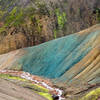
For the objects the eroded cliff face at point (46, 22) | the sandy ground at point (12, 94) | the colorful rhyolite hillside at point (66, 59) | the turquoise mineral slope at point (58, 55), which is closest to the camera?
the sandy ground at point (12, 94)

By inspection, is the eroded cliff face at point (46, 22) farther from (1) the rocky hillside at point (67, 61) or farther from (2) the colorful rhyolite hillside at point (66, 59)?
(2) the colorful rhyolite hillside at point (66, 59)

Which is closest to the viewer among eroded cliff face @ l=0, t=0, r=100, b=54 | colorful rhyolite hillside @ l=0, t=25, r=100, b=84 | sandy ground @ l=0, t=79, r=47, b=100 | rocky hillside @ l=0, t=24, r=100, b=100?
sandy ground @ l=0, t=79, r=47, b=100

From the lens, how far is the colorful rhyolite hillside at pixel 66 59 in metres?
34.1

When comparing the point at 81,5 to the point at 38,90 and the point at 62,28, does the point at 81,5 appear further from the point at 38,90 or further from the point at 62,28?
the point at 38,90

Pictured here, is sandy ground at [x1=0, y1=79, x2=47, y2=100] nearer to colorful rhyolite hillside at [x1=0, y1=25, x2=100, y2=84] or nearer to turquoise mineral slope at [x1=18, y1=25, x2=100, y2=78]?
colorful rhyolite hillside at [x1=0, y1=25, x2=100, y2=84]

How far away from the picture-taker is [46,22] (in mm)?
71000

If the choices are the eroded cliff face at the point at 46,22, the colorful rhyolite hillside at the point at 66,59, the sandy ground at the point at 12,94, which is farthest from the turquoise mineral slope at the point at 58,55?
the eroded cliff face at the point at 46,22

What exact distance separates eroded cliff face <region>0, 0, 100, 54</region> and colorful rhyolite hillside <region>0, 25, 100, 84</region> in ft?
42.2

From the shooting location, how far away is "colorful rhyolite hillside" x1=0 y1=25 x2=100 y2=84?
34112mm

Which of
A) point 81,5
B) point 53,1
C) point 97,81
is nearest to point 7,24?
point 53,1

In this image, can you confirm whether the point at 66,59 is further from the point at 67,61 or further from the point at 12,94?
the point at 12,94

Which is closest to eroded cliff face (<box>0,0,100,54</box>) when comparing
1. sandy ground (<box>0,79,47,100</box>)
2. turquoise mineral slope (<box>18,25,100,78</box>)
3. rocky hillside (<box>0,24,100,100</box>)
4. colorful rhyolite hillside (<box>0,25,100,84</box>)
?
rocky hillside (<box>0,24,100,100</box>)

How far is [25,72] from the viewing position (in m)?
49.1

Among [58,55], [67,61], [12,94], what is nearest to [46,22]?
[58,55]
